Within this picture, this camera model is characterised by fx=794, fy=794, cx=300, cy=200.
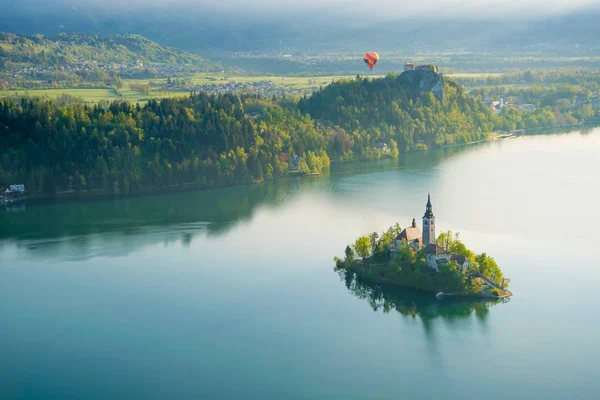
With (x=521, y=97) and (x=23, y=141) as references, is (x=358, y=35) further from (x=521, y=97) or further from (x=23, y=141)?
(x=23, y=141)

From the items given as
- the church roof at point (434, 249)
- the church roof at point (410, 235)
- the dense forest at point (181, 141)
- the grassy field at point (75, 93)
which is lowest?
the church roof at point (434, 249)

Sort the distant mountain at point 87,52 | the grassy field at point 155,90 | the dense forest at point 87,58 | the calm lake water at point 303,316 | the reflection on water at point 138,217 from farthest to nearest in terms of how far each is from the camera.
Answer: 1. the distant mountain at point 87,52
2. the dense forest at point 87,58
3. the grassy field at point 155,90
4. the reflection on water at point 138,217
5. the calm lake water at point 303,316

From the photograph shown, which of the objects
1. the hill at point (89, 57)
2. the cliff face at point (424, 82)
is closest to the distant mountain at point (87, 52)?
the hill at point (89, 57)

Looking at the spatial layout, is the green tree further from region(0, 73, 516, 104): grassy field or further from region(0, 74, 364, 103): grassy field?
region(0, 74, 364, 103): grassy field

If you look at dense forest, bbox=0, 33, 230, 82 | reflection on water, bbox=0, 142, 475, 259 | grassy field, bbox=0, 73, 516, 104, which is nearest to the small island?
reflection on water, bbox=0, 142, 475, 259

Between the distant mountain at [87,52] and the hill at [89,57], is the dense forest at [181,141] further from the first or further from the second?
the distant mountain at [87,52]

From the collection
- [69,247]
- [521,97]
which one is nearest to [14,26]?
[521,97]
